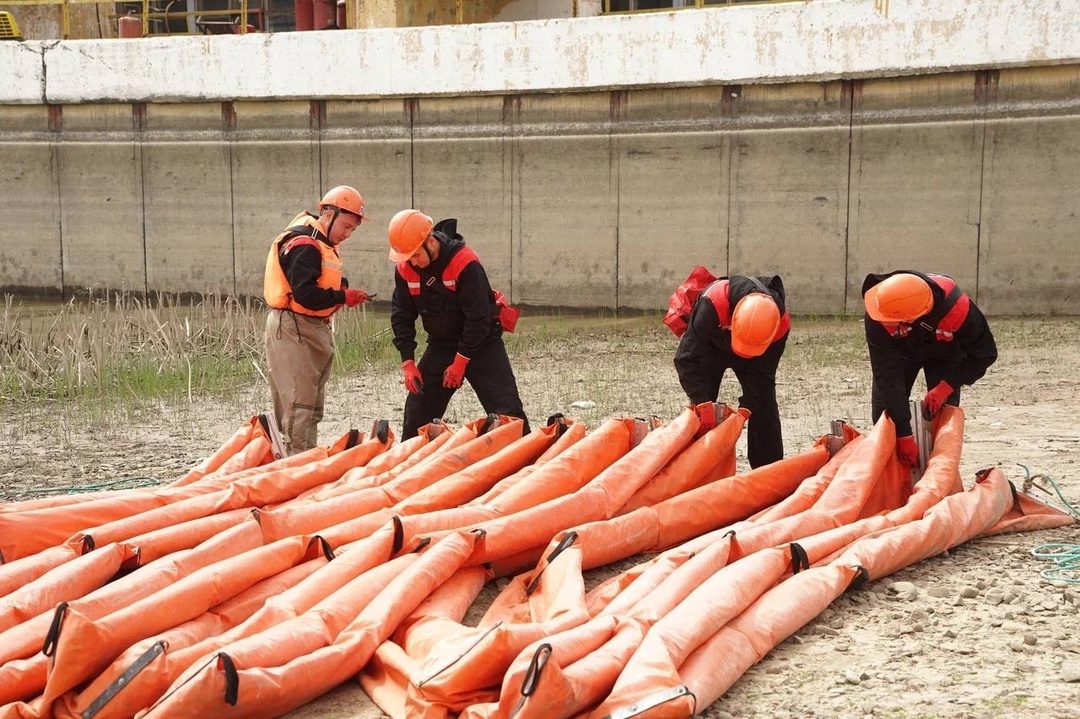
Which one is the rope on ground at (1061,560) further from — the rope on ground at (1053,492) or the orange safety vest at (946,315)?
the orange safety vest at (946,315)

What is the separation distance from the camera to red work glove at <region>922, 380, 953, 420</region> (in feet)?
18.4

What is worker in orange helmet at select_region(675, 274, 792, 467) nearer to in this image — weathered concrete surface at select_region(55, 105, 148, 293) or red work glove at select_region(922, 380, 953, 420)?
red work glove at select_region(922, 380, 953, 420)

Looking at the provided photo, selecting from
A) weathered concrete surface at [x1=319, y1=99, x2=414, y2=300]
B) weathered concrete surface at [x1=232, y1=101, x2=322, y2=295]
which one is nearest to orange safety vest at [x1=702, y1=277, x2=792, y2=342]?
weathered concrete surface at [x1=319, y1=99, x2=414, y2=300]

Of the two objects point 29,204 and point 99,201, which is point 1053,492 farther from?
point 29,204

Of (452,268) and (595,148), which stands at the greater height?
(595,148)

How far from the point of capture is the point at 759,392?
6.16 metres

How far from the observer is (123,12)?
20.4m

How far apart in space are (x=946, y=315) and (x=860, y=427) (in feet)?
7.57

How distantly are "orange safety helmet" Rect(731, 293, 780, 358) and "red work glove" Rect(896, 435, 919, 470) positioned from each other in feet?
2.38

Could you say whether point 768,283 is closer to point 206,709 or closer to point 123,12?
point 206,709

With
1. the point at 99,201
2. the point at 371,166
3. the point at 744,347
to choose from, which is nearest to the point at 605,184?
the point at 371,166

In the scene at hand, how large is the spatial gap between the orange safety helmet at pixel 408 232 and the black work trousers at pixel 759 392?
1.56 meters

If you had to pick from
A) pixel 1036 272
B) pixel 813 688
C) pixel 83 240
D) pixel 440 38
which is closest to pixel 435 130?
pixel 440 38

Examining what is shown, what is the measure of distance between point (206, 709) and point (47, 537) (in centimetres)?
183
